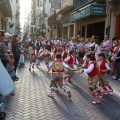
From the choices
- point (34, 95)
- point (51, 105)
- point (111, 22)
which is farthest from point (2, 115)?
point (111, 22)

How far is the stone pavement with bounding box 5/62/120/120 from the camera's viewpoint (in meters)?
5.79

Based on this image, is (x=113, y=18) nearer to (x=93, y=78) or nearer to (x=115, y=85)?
(x=115, y=85)

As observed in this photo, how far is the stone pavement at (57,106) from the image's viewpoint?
19.0 feet

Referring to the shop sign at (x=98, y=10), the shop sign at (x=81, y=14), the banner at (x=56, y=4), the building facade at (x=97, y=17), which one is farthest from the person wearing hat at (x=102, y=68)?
the banner at (x=56, y=4)

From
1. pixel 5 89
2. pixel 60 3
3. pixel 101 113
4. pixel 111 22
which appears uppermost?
pixel 60 3

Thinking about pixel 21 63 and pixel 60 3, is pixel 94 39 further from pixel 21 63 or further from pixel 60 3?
pixel 60 3

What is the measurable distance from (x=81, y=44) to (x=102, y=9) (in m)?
3.68

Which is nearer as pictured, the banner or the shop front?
the shop front

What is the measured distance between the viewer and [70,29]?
3078 centimetres

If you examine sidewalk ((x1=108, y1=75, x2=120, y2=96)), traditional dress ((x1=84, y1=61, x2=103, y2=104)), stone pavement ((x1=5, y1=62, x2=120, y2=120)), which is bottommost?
sidewalk ((x1=108, y1=75, x2=120, y2=96))

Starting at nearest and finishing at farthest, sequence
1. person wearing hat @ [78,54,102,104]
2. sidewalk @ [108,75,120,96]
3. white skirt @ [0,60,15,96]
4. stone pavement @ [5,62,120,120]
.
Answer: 1. white skirt @ [0,60,15,96]
2. stone pavement @ [5,62,120,120]
3. person wearing hat @ [78,54,102,104]
4. sidewalk @ [108,75,120,96]

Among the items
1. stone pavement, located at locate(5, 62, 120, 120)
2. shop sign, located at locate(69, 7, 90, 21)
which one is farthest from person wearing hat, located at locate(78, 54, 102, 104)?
shop sign, located at locate(69, 7, 90, 21)

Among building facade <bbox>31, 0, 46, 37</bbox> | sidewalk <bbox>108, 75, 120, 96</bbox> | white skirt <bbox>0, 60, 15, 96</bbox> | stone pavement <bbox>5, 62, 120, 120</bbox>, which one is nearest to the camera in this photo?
white skirt <bbox>0, 60, 15, 96</bbox>

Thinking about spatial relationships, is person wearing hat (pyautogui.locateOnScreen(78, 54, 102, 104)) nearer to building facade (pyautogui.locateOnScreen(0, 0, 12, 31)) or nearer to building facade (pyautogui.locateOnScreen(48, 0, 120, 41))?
building facade (pyautogui.locateOnScreen(48, 0, 120, 41))
